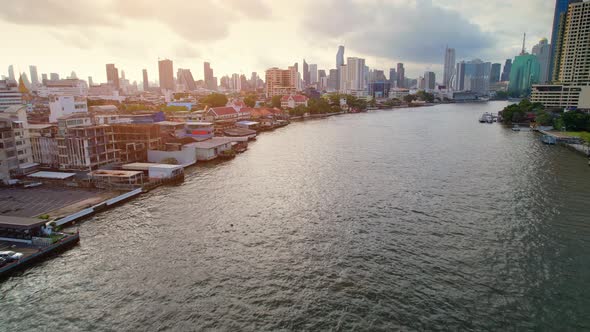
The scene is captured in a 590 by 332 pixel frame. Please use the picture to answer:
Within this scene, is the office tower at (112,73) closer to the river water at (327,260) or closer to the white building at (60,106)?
the white building at (60,106)

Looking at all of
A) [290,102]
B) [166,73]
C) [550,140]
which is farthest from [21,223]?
[166,73]

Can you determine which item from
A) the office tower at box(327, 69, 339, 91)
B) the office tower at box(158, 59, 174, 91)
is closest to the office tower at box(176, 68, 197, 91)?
the office tower at box(158, 59, 174, 91)

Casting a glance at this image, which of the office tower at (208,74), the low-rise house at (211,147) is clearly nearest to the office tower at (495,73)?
the office tower at (208,74)

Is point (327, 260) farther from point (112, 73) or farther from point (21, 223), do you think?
point (112, 73)

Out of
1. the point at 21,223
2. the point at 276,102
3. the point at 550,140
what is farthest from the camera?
the point at 276,102

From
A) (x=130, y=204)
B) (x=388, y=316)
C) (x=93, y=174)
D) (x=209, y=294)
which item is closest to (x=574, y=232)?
(x=388, y=316)

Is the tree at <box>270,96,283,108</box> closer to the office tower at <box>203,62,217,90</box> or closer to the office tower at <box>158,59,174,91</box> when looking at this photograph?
the office tower at <box>158,59,174,91</box>
